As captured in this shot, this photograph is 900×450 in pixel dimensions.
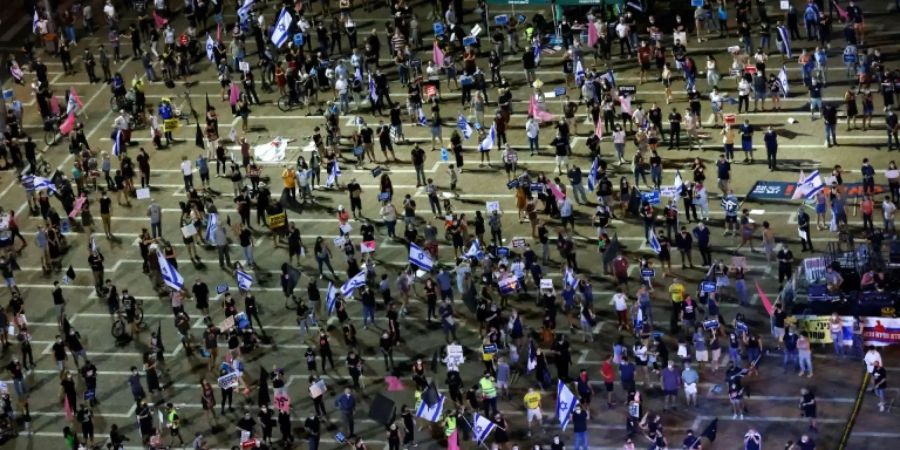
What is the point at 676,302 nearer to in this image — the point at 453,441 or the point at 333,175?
the point at 453,441

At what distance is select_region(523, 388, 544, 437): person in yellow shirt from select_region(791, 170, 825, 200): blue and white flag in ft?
43.9

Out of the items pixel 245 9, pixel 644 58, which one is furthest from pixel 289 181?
pixel 644 58

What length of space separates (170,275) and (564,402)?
15992mm

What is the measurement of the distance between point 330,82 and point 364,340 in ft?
64.0

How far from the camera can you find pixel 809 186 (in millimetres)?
72688

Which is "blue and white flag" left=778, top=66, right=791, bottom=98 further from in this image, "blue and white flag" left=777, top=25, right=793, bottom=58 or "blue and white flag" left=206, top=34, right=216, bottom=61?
"blue and white flag" left=206, top=34, right=216, bottom=61

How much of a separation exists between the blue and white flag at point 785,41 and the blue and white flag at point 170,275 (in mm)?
26239

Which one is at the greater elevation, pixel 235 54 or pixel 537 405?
pixel 235 54

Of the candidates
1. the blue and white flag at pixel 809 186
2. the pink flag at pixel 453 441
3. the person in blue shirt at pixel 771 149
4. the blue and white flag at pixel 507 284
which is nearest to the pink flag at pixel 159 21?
the blue and white flag at pixel 507 284

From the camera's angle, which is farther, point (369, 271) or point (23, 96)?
point (23, 96)

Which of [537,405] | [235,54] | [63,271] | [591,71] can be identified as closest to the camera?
[537,405]

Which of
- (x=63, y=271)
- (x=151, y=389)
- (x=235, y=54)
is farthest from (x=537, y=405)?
(x=235, y=54)

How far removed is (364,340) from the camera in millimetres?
70688

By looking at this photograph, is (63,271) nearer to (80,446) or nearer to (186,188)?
(186,188)
